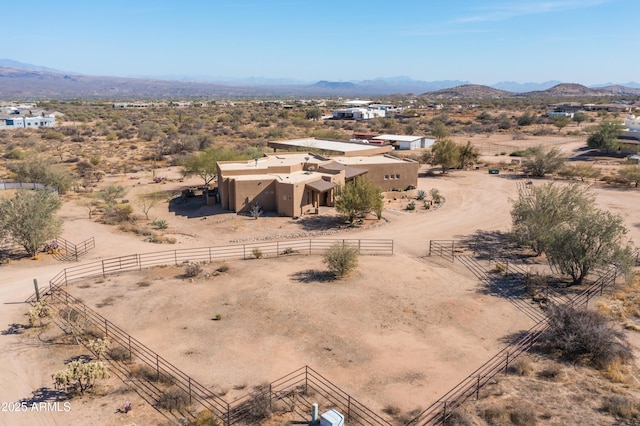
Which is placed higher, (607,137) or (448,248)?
(607,137)

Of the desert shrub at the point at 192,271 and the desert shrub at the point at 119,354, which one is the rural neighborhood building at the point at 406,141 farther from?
the desert shrub at the point at 119,354

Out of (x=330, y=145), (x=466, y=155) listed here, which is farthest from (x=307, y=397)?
(x=466, y=155)

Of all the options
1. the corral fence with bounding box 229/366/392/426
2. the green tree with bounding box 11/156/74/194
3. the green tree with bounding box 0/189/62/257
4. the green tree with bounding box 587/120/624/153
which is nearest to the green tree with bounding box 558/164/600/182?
the green tree with bounding box 587/120/624/153

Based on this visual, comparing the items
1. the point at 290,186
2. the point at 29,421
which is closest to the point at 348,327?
the point at 29,421

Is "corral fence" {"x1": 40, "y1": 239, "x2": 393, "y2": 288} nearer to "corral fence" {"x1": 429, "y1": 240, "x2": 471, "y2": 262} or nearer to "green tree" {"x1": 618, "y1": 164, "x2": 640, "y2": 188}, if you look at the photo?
"corral fence" {"x1": 429, "y1": 240, "x2": 471, "y2": 262}

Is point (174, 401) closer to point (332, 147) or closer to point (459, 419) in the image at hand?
point (459, 419)

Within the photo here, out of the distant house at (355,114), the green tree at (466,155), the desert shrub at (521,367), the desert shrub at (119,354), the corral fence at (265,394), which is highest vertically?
the distant house at (355,114)

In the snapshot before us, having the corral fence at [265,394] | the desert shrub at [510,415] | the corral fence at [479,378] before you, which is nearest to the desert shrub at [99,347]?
the corral fence at [265,394]
